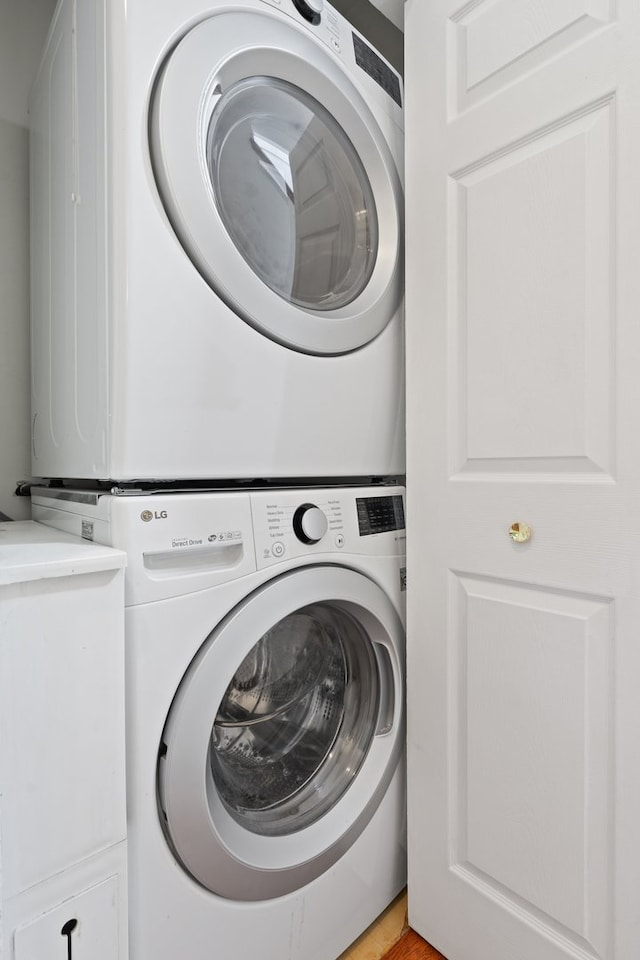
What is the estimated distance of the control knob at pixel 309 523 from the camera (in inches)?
35.1

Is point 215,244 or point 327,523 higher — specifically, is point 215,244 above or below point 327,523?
above

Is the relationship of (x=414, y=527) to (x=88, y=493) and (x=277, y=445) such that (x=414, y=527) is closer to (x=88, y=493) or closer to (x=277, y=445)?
(x=277, y=445)

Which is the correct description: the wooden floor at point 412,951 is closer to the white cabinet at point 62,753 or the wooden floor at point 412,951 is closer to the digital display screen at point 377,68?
the white cabinet at point 62,753

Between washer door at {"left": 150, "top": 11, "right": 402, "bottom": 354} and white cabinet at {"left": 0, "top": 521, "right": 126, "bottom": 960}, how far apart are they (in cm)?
48

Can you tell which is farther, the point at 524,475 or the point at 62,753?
the point at 524,475

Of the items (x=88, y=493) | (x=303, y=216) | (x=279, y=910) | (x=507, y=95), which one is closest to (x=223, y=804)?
(x=279, y=910)

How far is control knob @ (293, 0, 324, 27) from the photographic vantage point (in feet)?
3.06

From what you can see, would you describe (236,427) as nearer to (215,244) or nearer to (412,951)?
(215,244)

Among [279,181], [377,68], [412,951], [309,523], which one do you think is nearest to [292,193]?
[279,181]

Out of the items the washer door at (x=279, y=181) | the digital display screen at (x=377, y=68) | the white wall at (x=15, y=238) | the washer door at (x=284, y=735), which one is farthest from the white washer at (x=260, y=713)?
the digital display screen at (x=377, y=68)

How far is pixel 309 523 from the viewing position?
0.90 m

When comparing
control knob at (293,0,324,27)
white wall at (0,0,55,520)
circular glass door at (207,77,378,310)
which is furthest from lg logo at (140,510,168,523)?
control knob at (293,0,324,27)

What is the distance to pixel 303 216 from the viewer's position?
0.98 m

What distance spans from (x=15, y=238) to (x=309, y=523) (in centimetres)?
104
